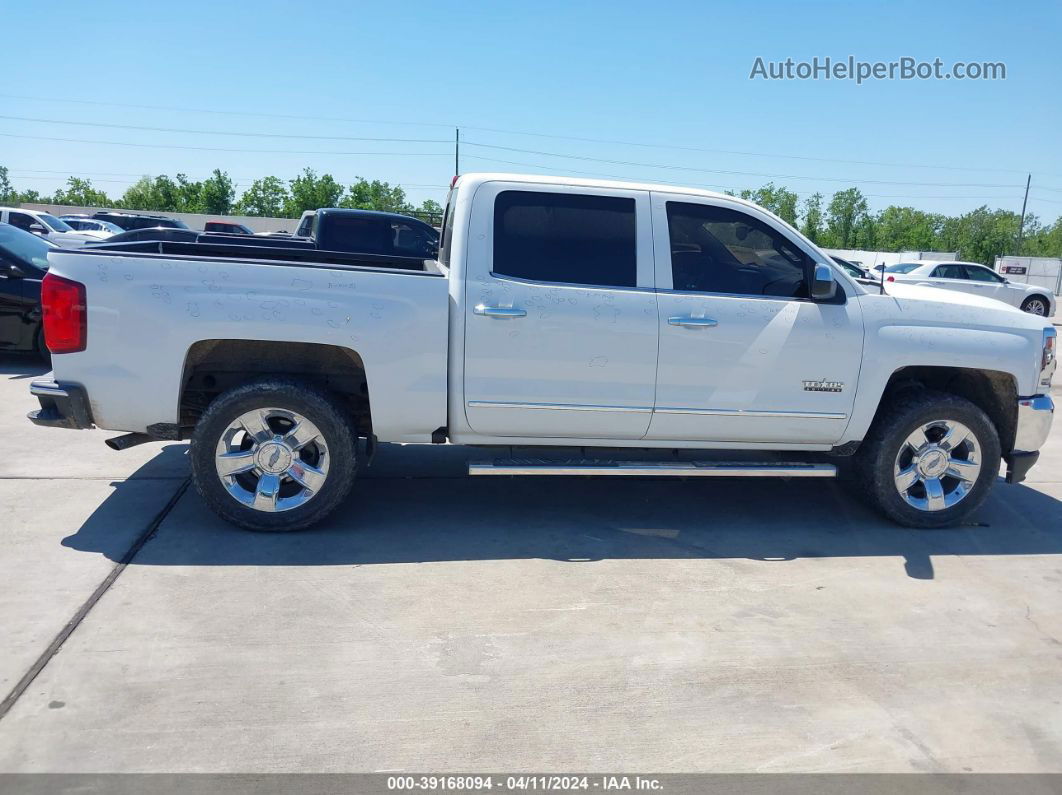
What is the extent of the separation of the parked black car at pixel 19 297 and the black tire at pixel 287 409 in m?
6.13

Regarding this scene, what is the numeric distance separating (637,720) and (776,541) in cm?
→ 232

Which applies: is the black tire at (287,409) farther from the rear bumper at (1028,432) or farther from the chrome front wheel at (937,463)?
the rear bumper at (1028,432)

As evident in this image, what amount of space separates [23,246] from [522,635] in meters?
9.16

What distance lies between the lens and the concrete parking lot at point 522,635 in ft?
10.3

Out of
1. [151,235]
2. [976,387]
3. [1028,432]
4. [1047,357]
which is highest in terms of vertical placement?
[151,235]

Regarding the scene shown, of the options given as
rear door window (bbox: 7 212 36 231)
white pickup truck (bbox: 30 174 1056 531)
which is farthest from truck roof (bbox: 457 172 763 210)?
rear door window (bbox: 7 212 36 231)

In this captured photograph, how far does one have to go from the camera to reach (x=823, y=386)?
530cm

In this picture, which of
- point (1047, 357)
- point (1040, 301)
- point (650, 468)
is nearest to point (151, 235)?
point (650, 468)

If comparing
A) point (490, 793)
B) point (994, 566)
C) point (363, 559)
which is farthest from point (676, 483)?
point (490, 793)

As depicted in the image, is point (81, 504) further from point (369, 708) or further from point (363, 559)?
point (369, 708)

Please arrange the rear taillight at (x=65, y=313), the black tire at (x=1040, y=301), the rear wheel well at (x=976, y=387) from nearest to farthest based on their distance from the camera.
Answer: the rear taillight at (x=65, y=313) → the rear wheel well at (x=976, y=387) → the black tire at (x=1040, y=301)

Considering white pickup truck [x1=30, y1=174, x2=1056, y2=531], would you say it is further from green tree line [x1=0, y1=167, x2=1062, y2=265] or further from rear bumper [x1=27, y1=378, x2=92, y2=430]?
green tree line [x1=0, y1=167, x2=1062, y2=265]

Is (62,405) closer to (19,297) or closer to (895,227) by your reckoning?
(19,297)

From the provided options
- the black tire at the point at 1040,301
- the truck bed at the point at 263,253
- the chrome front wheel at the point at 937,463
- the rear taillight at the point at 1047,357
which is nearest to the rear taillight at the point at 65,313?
the truck bed at the point at 263,253
